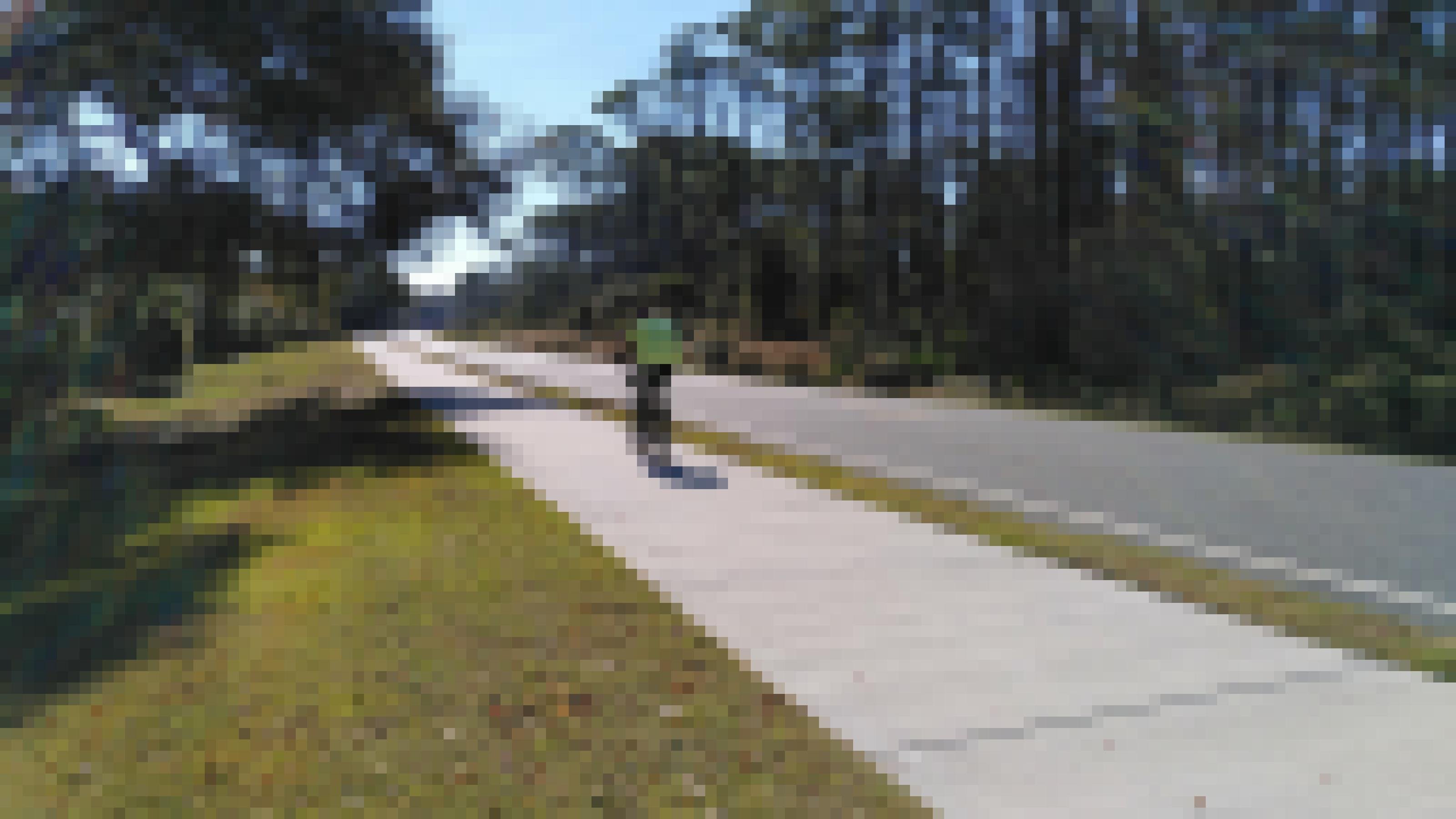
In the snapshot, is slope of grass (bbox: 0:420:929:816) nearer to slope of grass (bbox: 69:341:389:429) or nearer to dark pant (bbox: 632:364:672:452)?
dark pant (bbox: 632:364:672:452)

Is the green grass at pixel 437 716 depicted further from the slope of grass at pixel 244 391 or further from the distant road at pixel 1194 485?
the slope of grass at pixel 244 391

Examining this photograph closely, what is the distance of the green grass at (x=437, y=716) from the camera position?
4594 millimetres

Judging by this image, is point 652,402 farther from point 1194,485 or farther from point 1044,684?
point 1044,684

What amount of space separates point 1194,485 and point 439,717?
9.42m

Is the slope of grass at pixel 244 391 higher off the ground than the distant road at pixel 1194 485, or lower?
higher

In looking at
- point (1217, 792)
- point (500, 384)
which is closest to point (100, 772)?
point (1217, 792)

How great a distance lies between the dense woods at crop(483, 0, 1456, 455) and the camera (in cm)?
2145

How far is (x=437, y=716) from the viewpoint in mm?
5398

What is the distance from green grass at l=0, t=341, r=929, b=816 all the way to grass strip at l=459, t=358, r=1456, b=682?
3163 mm

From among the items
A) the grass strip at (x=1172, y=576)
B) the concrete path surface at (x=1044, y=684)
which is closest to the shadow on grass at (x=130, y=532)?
the concrete path surface at (x=1044, y=684)

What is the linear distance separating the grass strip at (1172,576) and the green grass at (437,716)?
316 cm

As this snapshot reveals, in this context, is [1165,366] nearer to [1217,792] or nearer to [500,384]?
[500,384]

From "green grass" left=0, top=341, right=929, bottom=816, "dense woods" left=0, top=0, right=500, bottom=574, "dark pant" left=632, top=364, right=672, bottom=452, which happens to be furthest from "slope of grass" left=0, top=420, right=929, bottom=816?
"dark pant" left=632, top=364, right=672, bottom=452

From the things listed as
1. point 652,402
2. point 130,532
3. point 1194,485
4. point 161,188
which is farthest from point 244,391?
point 1194,485
